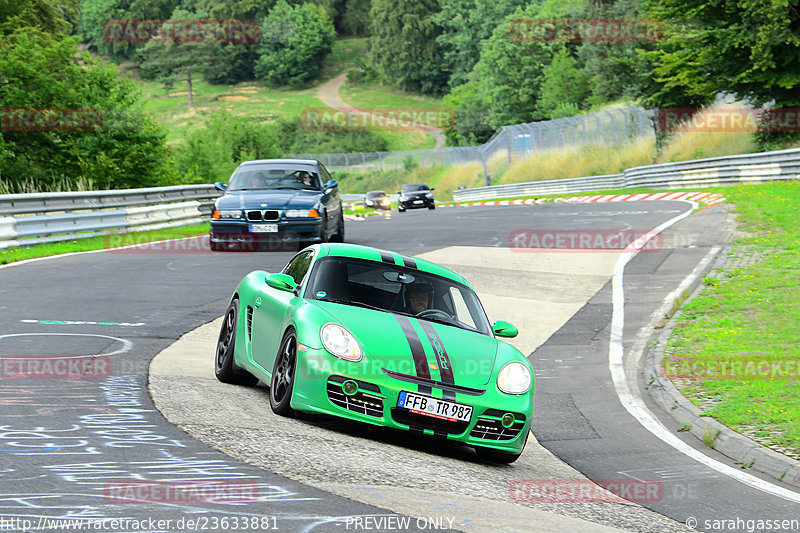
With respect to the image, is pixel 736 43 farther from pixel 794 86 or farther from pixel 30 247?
pixel 30 247

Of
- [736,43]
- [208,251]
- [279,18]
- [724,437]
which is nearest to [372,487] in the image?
[724,437]

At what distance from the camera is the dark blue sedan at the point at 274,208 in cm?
1934

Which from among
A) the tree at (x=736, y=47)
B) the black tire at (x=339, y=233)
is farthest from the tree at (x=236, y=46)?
the black tire at (x=339, y=233)

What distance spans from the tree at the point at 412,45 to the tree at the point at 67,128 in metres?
130

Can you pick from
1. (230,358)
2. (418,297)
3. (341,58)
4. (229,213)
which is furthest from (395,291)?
(341,58)

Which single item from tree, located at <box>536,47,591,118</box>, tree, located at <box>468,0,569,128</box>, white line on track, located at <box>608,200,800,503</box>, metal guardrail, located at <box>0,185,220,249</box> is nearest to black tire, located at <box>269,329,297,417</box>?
white line on track, located at <box>608,200,800,503</box>

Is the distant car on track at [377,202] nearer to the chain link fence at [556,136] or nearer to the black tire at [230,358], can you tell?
the chain link fence at [556,136]

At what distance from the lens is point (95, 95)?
Answer: 31.8 m

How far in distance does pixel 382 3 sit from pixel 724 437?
164 meters

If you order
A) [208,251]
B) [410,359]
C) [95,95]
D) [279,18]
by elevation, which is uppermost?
[279,18]

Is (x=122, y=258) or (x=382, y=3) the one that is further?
(x=382, y=3)

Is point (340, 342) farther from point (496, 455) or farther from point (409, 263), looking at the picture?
point (409, 263)

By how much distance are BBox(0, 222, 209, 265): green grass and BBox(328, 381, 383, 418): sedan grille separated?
40.2ft

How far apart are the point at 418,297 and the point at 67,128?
24.8 metres
